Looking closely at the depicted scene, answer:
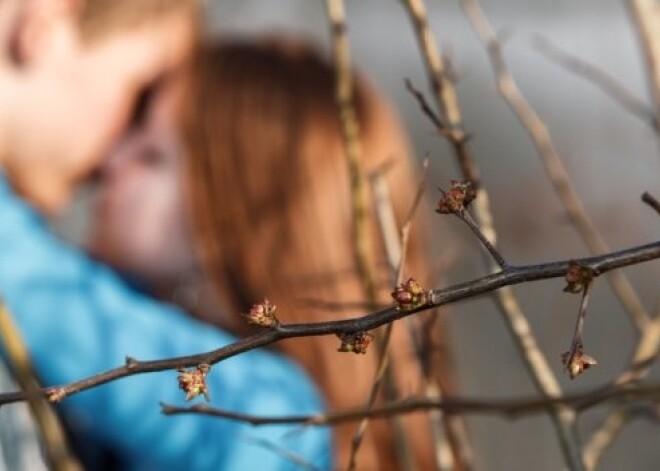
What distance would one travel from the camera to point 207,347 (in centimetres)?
159

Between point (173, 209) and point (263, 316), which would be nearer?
point (263, 316)

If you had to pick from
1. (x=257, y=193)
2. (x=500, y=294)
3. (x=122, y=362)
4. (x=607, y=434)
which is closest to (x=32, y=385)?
(x=500, y=294)

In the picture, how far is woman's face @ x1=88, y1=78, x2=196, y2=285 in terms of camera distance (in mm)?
1906

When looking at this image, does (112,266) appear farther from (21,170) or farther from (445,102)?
(445,102)

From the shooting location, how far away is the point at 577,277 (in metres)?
0.43

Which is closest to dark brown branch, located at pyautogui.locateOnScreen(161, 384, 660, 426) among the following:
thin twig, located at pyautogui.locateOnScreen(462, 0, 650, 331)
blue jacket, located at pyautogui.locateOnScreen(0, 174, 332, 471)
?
thin twig, located at pyautogui.locateOnScreen(462, 0, 650, 331)

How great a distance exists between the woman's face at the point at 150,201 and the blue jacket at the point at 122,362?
0.24m

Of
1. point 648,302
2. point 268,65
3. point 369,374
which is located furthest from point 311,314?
point 648,302

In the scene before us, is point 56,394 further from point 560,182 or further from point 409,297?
point 560,182

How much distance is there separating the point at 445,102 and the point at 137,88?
47.3 inches

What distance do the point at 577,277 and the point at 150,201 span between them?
5.06 feet

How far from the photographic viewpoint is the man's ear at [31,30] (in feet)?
5.93

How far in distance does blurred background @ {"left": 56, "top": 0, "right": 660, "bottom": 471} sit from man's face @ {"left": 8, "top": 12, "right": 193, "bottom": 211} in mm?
857

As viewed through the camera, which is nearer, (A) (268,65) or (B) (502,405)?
(B) (502,405)
